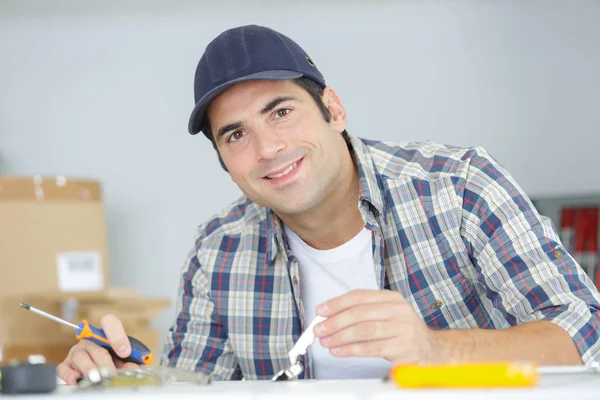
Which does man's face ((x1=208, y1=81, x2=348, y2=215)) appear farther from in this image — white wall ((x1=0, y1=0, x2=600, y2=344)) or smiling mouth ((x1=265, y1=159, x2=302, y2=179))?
white wall ((x1=0, y1=0, x2=600, y2=344))

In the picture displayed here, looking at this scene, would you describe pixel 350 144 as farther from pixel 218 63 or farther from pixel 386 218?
pixel 218 63

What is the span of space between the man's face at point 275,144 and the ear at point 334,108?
0.08 m

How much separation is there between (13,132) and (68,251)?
903 millimetres

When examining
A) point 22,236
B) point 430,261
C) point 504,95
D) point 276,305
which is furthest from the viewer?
point 504,95

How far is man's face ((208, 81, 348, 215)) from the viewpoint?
55.3 inches

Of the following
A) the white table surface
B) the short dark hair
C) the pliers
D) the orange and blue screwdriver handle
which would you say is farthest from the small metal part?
the short dark hair

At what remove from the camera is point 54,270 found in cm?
300

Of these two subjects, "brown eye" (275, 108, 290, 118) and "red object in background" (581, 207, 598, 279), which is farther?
"red object in background" (581, 207, 598, 279)

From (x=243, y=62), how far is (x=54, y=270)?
195 centimetres

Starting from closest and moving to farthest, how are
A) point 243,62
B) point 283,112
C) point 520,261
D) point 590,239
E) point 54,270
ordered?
point 520,261 < point 243,62 < point 283,112 < point 54,270 < point 590,239

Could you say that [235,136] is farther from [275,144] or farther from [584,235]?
[584,235]

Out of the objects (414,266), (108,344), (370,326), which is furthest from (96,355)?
(414,266)

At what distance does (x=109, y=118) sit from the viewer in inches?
144

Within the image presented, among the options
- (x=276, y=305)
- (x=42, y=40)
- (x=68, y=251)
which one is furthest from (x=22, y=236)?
(x=276, y=305)
